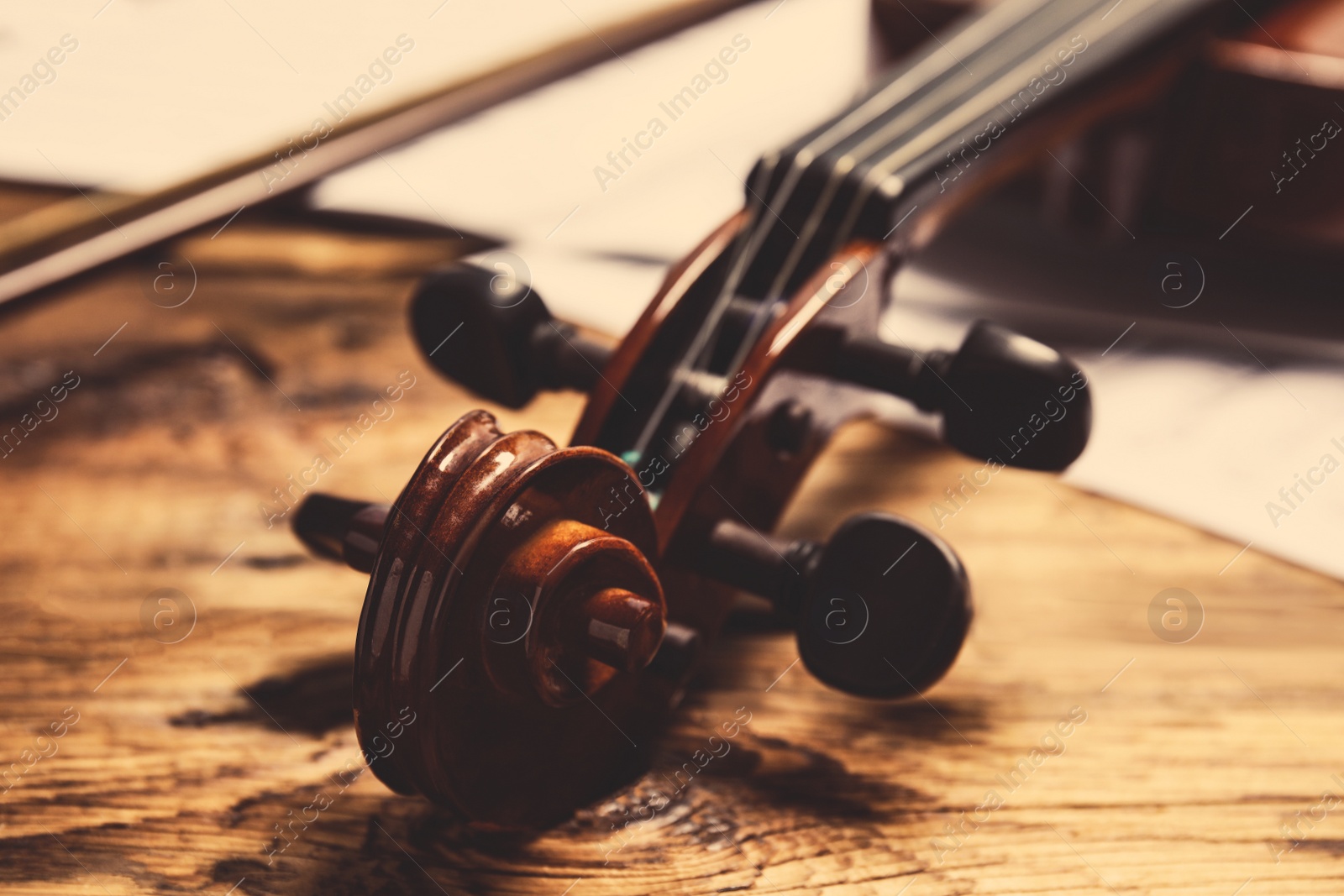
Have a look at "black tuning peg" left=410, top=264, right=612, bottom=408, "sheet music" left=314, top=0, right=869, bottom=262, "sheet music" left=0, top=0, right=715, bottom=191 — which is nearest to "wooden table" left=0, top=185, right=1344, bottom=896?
"black tuning peg" left=410, top=264, right=612, bottom=408

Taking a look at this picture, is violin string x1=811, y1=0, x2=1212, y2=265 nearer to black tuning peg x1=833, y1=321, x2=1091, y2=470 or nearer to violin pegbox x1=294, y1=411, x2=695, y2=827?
black tuning peg x1=833, y1=321, x2=1091, y2=470

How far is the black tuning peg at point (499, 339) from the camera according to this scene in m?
0.88

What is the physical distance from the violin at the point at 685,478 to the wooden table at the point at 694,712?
0.09m

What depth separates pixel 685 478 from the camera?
30.5 inches

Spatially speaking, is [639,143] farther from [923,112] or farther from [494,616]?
[494,616]

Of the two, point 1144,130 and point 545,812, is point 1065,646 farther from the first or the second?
point 1144,130

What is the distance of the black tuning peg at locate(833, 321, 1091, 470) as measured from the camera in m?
0.80

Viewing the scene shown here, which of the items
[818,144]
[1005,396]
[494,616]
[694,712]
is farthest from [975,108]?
[494,616]

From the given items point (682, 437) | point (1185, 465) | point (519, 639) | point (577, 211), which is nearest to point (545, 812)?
point (519, 639)

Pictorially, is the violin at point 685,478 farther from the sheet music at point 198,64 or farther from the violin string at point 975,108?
the sheet music at point 198,64

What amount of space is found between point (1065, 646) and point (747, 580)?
0.95ft

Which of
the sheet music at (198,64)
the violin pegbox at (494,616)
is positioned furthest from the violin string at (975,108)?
the sheet music at (198,64)

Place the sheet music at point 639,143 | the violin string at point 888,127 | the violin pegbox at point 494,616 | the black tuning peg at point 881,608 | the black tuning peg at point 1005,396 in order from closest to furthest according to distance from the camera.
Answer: the violin pegbox at point 494,616, the black tuning peg at point 881,608, the black tuning peg at point 1005,396, the violin string at point 888,127, the sheet music at point 639,143

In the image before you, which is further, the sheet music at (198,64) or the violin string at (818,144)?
the sheet music at (198,64)
